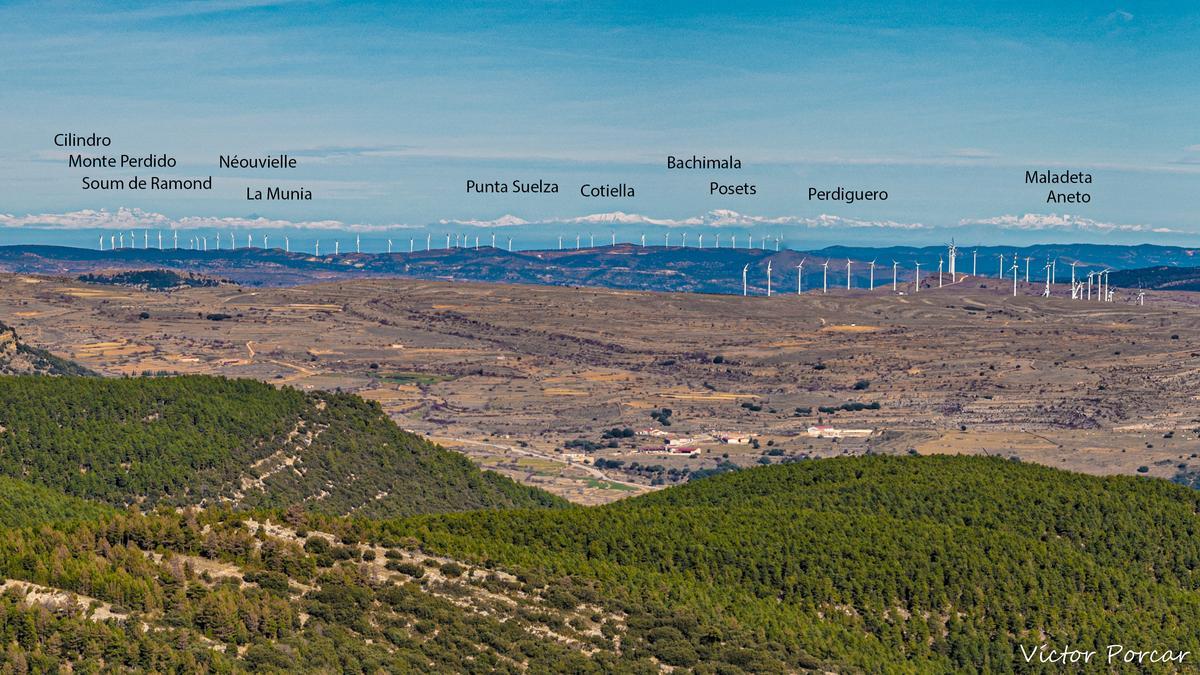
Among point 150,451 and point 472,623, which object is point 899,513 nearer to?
point 472,623

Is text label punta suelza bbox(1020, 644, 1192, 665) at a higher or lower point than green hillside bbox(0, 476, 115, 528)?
lower

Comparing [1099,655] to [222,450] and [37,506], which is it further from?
[222,450]

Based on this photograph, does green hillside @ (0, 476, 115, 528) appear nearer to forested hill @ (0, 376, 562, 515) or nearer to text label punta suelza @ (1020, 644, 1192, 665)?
forested hill @ (0, 376, 562, 515)

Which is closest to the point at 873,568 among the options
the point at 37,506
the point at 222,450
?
the point at 37,506

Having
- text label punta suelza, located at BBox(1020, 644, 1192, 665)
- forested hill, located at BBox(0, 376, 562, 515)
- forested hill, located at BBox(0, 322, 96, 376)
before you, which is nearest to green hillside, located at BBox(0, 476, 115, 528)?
forested hill, located at BBox(0, 376, 562, 515)

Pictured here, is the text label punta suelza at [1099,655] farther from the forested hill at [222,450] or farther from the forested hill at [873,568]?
the forested hill at [222,450]

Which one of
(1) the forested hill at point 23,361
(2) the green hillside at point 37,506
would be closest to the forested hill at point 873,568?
(2) the green hillside at point 37,506
